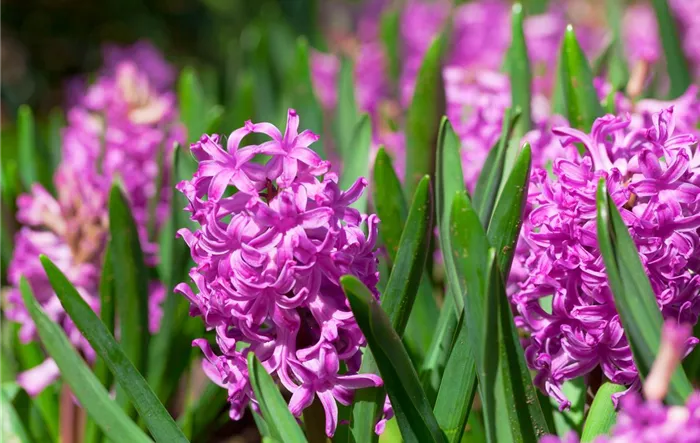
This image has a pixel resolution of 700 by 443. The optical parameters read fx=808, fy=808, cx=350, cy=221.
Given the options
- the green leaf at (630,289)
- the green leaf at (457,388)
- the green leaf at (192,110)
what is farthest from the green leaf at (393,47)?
the green leaf at (630,289)

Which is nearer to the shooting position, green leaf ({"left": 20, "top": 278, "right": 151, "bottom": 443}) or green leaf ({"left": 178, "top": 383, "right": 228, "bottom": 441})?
green leaf ({"left": 20, "top": 278, "right": 151, "bottom": 443})

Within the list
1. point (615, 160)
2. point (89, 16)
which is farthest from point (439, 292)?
point (89, 16)

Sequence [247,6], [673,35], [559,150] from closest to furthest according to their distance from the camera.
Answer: [559,150]
[673,35]
[247,6]

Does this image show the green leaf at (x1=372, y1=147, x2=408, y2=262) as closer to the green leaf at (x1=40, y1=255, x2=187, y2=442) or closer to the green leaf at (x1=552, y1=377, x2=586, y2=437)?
the green leaf at (x1=552, y1=377, x2=586, y2=437)

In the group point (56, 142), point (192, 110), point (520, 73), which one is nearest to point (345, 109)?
point (192, 110)

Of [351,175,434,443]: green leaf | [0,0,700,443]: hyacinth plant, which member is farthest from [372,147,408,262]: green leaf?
[351,175,434,443]: green leaf

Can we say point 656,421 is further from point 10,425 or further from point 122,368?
point 10,425

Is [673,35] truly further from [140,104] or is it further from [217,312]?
[217,312]

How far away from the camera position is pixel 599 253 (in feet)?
2.87

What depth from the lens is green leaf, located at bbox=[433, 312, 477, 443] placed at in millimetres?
934

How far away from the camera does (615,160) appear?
969 mm

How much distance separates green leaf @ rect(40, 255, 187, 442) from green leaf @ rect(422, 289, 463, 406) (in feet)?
1.05

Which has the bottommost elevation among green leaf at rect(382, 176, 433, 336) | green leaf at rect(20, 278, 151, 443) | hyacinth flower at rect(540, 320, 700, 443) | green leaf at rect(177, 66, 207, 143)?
green leaf at rect(20, 278, 151, 443)

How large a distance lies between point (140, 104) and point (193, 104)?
153 millimetres
